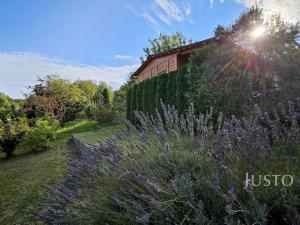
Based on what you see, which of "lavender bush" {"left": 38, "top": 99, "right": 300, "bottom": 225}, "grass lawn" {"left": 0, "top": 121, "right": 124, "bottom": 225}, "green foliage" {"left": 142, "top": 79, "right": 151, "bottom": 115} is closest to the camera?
"lavender bush" {"left": 38, "top": 99, "right": 300, "bottom": 225}

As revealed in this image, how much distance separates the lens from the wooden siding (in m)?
15.6

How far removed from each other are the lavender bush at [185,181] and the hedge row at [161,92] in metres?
5.79

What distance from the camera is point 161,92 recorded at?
1044 cm

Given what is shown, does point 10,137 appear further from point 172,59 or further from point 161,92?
point 172,59

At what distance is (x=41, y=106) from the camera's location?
20828 millimetres

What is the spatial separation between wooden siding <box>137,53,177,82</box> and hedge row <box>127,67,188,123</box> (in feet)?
8.99

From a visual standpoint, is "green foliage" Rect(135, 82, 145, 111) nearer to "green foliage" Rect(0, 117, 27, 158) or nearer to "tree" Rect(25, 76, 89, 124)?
"green foliage" Rect(0, 117, 27, 158)

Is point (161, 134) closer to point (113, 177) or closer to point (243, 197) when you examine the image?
point (113, 177)

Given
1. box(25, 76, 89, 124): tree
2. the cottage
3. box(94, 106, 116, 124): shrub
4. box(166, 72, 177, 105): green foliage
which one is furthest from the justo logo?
box(25, 76, 89, 124): tree

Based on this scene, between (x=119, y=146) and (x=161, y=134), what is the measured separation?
1.82ft

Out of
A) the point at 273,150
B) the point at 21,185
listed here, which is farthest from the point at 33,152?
the point at 273,150

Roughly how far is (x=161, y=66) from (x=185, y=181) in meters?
16.3

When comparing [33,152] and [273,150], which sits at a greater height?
[273,150]

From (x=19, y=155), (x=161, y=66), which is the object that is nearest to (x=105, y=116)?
(x=161, y=66)
